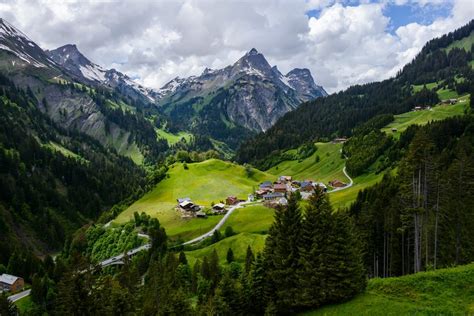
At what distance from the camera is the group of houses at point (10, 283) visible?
10806 centimetres

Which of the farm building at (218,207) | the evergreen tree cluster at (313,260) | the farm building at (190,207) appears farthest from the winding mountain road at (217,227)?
the evergreen tree cluster at (313,260)

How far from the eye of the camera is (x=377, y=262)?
6969 cm

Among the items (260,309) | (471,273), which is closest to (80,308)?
(260,309)

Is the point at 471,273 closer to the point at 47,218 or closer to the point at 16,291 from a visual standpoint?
the point at 16,291

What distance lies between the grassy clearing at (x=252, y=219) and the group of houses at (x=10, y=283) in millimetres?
64135

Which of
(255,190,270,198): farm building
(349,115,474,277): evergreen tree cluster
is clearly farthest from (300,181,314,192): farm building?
(349,115,474,277): evergreen tree cluster

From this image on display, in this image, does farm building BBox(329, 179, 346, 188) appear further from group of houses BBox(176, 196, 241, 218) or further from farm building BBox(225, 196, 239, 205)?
group of houses BBox(176, 196, 241, 218)

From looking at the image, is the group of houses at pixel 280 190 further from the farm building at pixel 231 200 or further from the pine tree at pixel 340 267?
the pine tree at pixel 340 267

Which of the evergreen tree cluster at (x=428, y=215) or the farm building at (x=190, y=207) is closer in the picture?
the evergreen tree cluster at (x=428, y=215)

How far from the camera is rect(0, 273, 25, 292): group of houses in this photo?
10806 centimetres

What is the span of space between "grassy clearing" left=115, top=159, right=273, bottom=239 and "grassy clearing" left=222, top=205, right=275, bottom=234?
7859 mm

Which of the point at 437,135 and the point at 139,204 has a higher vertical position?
the point at 437,135

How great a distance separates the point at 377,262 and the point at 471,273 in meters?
36.0

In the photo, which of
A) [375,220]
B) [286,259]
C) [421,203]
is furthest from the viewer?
[375,220]
